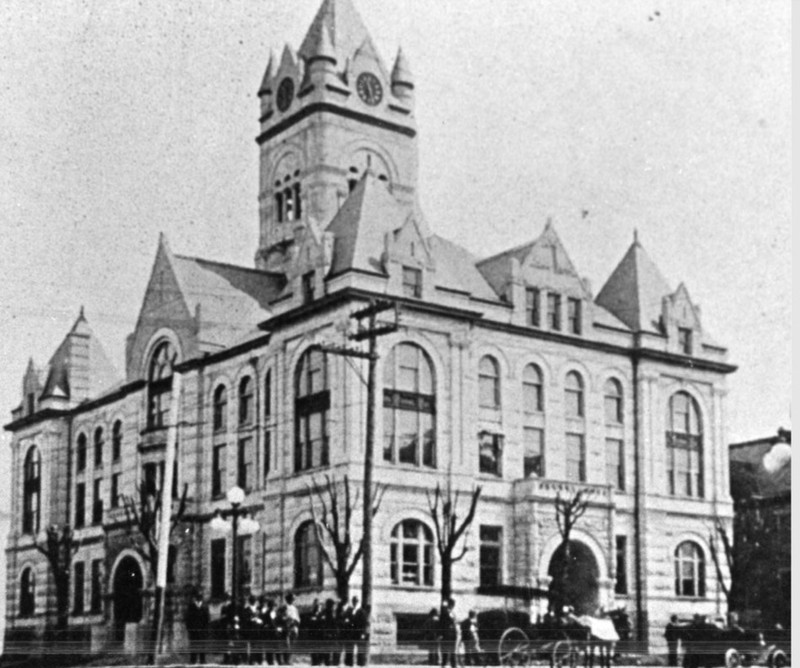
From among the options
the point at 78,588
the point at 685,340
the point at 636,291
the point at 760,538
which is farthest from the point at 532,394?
the point at 78,588

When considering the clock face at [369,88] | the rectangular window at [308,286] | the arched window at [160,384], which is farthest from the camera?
the rectangular window at [308,286]

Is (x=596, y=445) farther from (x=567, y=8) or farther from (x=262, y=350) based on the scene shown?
(x=567, y=8)

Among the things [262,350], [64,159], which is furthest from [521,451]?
[64,159]

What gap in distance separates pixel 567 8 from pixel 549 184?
2.06 meters

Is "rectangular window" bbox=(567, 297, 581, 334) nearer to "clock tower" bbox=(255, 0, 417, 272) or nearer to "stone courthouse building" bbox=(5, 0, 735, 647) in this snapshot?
"stone courthouse building" bbox=(5, 0, 735, 647)

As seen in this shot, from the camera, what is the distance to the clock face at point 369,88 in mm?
15562

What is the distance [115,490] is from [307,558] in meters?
2.36

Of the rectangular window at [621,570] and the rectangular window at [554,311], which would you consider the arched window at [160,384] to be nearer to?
the rectangular window at [554,311]

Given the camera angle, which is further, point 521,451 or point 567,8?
point 521,451

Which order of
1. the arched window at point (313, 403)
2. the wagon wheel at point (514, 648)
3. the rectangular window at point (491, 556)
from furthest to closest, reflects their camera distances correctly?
the rectangular window at point (491, 556) → the arched window at point (313, 403) → the wagon wheel at point (514, 648)

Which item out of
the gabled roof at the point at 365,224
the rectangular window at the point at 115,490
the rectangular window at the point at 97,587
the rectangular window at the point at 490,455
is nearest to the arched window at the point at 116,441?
the rectangular window at the point at 115,490

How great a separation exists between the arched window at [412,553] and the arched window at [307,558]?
784 millimetres

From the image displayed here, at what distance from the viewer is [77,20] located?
441 inches

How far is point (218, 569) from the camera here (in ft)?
48.7
